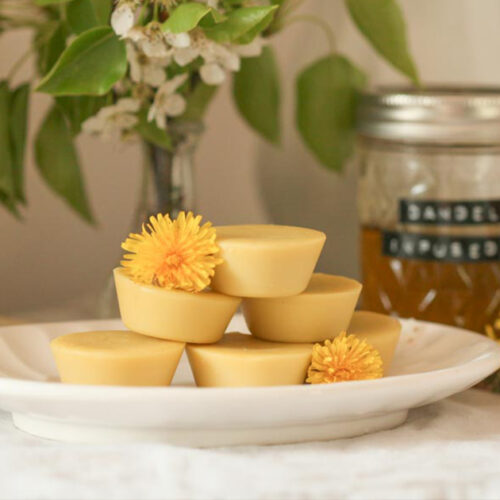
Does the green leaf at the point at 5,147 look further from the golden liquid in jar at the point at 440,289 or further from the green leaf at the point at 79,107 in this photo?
the golden liquid in jar at the point at 440,289

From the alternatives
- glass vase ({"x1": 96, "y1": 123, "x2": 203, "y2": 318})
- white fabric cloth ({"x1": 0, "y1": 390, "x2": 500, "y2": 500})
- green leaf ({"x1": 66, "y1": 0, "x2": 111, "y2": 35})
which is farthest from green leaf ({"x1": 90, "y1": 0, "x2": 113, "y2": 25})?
white fabric cloth ({"x1": 0, "y1": 390, "x2": 500, "y2": 500})

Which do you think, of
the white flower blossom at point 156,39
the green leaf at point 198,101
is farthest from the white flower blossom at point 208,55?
the green leaf at point 198,101

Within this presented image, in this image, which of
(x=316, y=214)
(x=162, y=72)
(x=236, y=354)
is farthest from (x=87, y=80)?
(x=316, y=214)

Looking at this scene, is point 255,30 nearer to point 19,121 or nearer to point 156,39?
point 156,39

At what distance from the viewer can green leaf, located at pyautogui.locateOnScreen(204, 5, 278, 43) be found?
52cm

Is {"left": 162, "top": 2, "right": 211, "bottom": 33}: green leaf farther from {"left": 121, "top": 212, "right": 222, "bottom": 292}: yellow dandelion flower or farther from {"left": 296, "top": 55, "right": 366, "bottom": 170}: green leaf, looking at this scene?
{"left": 296, "top": 55, "right": 366, "bottom": 170}: green leaf

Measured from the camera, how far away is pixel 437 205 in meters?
0.66

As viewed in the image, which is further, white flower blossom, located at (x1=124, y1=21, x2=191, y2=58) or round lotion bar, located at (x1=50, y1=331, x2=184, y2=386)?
white flower blossom, located at (x1=124, y1=21, x2=191, y2=58)

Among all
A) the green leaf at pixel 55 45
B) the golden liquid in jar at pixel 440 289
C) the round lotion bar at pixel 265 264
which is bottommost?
the golden liquid in jar at pixel 440 289

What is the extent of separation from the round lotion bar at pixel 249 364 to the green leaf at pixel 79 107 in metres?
0.23

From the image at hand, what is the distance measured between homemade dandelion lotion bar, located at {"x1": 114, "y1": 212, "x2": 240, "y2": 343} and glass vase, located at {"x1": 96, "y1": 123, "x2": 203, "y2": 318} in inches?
9.6

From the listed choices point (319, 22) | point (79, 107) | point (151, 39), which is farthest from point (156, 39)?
point (319, 22)

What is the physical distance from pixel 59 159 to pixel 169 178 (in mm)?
83

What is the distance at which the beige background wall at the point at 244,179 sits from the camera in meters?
0.81
